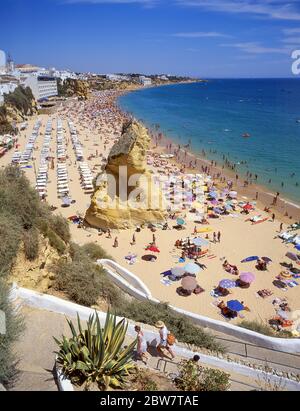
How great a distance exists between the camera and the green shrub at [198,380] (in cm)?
534

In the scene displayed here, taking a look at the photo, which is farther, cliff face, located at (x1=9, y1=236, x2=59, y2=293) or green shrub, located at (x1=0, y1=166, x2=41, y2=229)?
green shrub, located at (x1=0, y1=166, x2=41, y2=229)

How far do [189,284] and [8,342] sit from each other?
836cm

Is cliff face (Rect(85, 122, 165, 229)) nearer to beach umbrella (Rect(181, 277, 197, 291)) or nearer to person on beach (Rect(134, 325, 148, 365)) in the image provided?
beach umbrella (Rect(181, 277, 197, 291))

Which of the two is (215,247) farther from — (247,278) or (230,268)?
(247,278)

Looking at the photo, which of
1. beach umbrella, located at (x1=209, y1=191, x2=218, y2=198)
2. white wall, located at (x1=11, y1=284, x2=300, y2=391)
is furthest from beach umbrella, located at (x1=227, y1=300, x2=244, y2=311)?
beach umbrella, located at (x1=209, y1=191, x2=218, y2=198)

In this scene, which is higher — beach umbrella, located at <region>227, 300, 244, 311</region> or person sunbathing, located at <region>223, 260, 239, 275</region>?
beach umbrella, located at <region>227, 300, 244, 311</region>

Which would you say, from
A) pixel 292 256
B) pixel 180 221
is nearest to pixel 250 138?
pixel 180 221

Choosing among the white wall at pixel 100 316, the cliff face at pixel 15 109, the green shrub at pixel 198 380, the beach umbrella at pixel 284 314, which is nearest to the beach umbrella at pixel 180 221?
the beach umbrella at pixel 284 314

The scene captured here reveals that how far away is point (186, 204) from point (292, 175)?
13339mm

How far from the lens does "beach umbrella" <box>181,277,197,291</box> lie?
1260cm

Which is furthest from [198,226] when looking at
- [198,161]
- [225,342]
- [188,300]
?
[198,161]

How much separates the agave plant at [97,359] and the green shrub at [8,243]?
2492 millimetres

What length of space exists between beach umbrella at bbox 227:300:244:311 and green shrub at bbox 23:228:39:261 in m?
6.91

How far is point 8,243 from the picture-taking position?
739 centimetres
